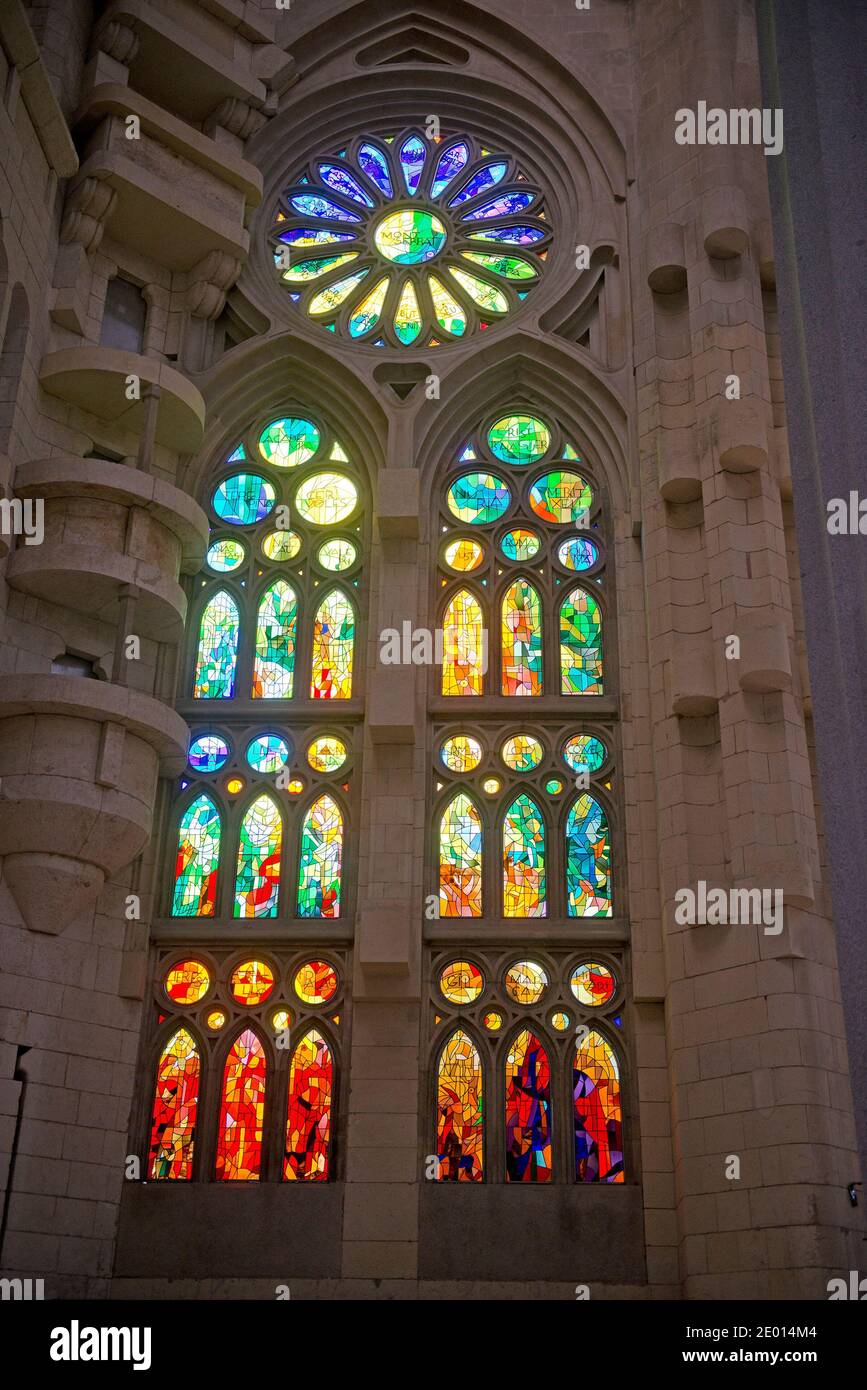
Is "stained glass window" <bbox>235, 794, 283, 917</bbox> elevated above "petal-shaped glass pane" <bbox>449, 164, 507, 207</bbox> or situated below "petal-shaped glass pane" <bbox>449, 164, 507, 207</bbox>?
below

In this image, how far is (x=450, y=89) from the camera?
16719mm

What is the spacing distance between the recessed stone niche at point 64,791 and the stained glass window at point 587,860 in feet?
11.7

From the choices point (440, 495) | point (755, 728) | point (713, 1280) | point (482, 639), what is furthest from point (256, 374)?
point (713, 1280)

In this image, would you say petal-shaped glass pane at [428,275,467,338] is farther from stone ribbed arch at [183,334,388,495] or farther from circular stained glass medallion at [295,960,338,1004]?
circular stained glass medallion at [295,960,338,1004]

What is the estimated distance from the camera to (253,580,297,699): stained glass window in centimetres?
1406

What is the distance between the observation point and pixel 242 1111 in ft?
41.0

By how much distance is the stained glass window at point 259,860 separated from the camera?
43.2 feet

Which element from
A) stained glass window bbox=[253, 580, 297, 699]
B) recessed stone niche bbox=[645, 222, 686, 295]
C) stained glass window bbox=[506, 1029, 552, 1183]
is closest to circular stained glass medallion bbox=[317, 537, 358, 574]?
stained glass window bbox=[253, 580, 297, 699]

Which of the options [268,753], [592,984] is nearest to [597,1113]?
[592,984]

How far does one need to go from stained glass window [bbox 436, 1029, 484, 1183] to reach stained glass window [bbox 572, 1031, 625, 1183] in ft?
2.50

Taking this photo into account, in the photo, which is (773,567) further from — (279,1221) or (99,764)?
(279,1221)

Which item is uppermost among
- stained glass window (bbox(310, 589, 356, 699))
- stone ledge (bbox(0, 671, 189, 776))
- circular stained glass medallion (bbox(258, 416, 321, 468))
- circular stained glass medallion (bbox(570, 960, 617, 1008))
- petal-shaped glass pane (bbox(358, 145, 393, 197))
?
petal-shaped glass pane (bbox(358, 145, 393, 197))

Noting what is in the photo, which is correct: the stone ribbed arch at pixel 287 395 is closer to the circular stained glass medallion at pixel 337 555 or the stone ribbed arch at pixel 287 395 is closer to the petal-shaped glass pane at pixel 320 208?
the circular stained glass medallion at pixel 337 555

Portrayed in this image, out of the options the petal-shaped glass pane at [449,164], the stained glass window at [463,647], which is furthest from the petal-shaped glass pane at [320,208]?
the stained glass window at [463,647]
